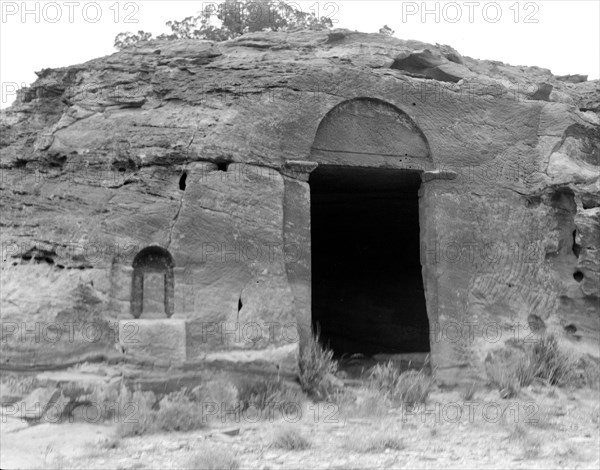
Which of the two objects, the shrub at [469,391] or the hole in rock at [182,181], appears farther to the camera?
the shrub at [469,391]

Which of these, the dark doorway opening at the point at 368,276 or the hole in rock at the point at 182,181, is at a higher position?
the hole in rock at the point at 182,181

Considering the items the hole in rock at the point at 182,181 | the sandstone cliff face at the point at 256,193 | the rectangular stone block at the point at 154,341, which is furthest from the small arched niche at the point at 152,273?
the hole in rock at the point at 182,181

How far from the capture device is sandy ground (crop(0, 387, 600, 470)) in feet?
17.5

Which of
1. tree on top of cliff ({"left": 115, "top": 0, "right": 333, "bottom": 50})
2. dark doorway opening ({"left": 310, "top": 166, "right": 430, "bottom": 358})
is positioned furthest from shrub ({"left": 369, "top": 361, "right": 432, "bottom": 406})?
tree on top of cliff ({"left": 115, "top": 0, "right": 333, "bottom": 50})

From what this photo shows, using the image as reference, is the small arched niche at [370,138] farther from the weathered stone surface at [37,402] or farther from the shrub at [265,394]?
the weathered stone surface at [37,402]

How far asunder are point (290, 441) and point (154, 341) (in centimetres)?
174

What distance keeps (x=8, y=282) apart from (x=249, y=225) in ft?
7.80

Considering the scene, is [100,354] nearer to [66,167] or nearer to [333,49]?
[66,167]

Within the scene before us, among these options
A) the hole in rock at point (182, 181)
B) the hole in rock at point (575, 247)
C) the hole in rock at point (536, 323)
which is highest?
the hole in rock at point (182, 181)

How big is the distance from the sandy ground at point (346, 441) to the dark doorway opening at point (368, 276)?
3865mm

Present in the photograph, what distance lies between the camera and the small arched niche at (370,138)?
312 inches

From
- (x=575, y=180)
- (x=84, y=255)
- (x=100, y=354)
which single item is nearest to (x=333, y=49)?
(x=575, y=180)

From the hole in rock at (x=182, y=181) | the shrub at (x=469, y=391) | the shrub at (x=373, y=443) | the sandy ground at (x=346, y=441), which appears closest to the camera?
the sandy ground at (x=346, y=441)

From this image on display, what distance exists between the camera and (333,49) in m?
8.60
